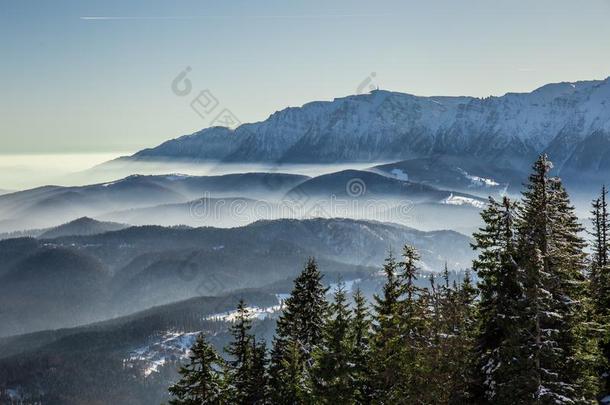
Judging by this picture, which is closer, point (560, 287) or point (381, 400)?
point (560, 287)

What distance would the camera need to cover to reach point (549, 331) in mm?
29812

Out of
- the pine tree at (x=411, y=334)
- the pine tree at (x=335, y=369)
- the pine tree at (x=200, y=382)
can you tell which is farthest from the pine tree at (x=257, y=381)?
the pine tree at (x=411, y=334)

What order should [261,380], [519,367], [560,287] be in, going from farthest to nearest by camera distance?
[261,380], [560,287], [519,367]

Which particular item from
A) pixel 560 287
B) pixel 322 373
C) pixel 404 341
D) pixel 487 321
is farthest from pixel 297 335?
pixel 560 287

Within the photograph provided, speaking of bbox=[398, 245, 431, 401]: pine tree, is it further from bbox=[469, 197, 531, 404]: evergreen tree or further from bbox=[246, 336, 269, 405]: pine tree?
bbox=[246, 336, 269, 405]: pine tree

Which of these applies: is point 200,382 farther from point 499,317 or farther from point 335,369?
point 499,317

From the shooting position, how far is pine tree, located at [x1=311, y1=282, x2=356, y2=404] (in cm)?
3991

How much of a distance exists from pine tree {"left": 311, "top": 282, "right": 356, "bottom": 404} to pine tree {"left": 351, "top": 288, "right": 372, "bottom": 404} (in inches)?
18.2

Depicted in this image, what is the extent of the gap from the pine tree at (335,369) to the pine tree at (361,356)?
0.46 meters

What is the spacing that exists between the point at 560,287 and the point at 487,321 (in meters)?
4.20

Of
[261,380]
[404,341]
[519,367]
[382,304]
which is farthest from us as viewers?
[261,380]

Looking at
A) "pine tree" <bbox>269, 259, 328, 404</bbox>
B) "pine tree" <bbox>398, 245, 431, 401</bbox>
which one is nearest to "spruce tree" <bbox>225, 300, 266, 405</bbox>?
"pine tree" <bbox>269, 259, 328, 404</bbox>

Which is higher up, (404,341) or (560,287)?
(560,287)

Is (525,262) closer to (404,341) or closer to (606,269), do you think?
(404,341)
